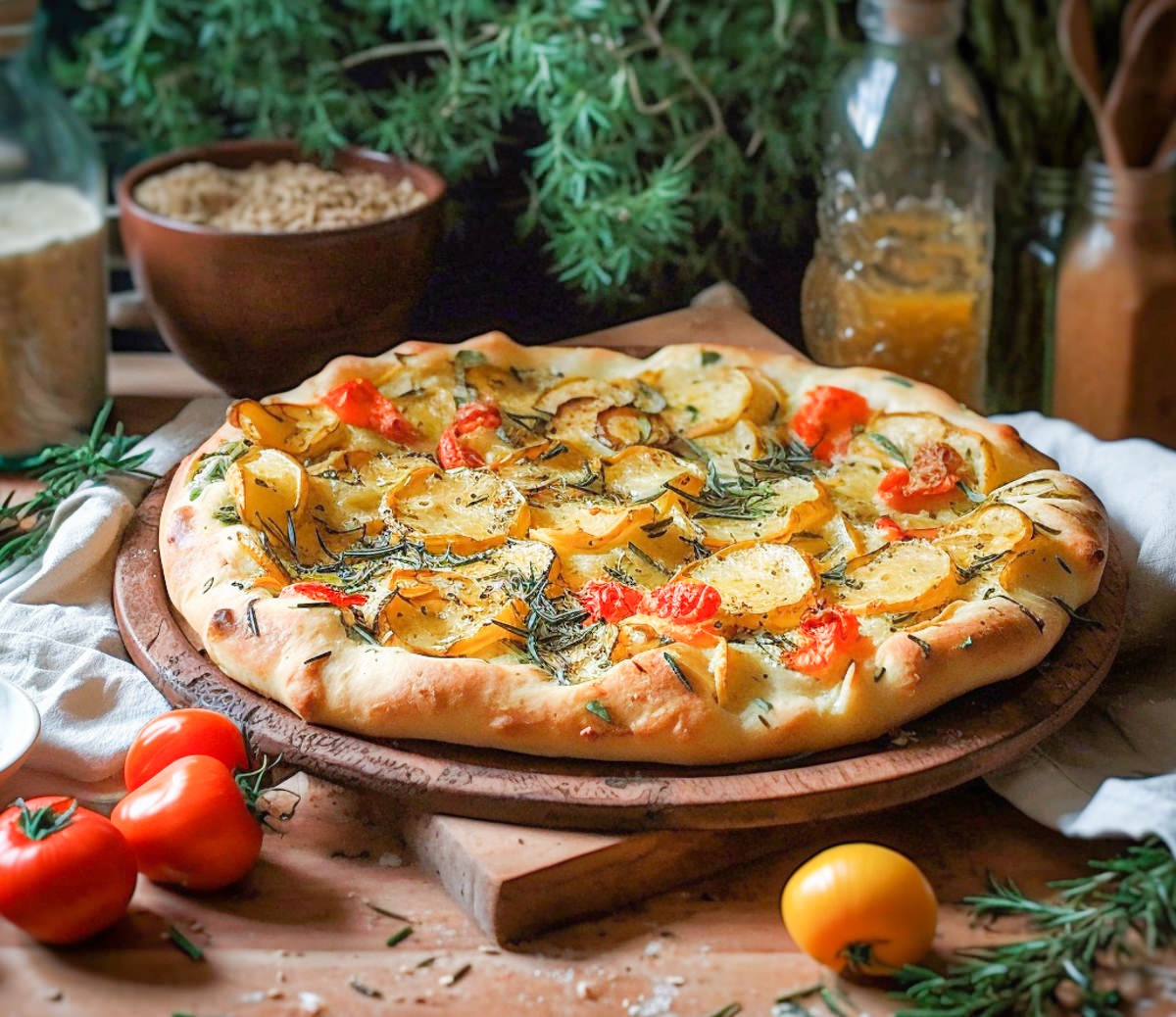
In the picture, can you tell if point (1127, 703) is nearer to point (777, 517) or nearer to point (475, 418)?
point (777, 517)

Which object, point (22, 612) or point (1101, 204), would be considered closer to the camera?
point (22, 612)

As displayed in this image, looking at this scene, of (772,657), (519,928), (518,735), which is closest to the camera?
(519,928)

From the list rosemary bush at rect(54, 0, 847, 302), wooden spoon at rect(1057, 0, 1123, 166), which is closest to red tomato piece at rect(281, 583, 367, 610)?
rosemary bush at rect(54, 0, 847, 302)

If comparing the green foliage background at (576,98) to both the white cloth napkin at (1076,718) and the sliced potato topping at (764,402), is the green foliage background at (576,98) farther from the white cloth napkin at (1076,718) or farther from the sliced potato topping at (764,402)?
the white cloth napkin at (1076,718)

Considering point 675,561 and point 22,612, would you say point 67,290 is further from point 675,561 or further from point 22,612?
point 675,561

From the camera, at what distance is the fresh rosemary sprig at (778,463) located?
128 inches

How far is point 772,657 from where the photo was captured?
8.38 ft

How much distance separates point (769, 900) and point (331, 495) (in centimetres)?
130

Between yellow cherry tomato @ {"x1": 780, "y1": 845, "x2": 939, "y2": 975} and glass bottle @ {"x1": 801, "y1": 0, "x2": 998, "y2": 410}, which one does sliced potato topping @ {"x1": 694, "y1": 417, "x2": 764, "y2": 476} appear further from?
yellow cherry tomato @ {"x1": 780, "y1": 845, "x2": 939, "y2": 975}

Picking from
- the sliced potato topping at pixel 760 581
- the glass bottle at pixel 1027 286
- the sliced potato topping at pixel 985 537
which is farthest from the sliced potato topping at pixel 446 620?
the glass bottle at pixel 1027 286

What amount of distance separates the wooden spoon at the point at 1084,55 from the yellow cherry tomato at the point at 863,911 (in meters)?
2.89

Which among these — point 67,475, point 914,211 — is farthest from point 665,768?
point 914,211

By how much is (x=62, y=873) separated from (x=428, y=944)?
0.54 m

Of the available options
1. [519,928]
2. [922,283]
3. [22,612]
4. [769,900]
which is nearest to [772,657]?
[769,900]
